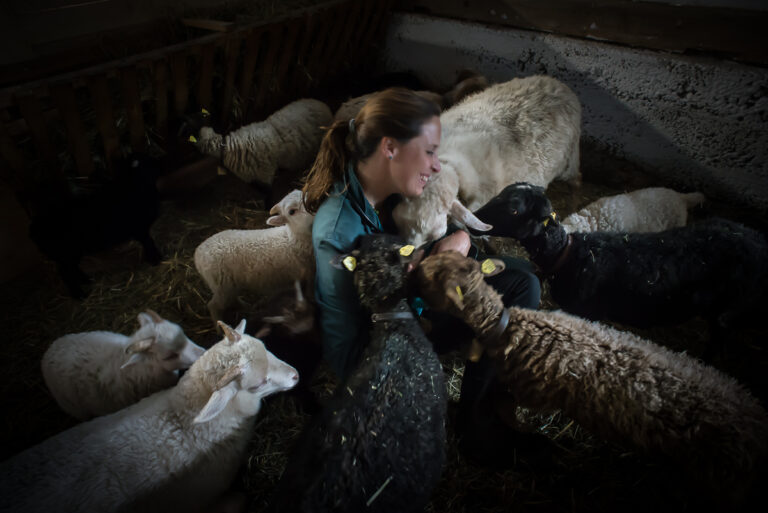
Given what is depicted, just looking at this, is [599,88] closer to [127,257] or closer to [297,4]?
[297,4]

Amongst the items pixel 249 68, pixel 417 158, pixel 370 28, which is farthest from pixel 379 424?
pixel 370 28

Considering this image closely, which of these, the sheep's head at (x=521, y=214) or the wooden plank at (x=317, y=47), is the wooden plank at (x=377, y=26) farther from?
the sheep's head at (x=521, y=214)

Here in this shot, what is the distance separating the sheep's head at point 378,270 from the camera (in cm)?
212

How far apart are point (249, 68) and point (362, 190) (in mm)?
3370

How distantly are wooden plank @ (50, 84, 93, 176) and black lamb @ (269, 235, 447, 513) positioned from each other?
10.1 feet

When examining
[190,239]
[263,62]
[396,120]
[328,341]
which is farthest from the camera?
[263,62]

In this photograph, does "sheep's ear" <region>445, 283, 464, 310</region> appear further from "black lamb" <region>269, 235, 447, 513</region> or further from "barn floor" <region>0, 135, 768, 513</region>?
"barn floor" <region>0, 135, 768, 513</region>

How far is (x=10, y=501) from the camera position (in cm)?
166

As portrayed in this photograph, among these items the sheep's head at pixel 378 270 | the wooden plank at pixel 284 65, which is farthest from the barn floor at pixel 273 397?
the wooden plank at pixel 284 65

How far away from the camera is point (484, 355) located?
8.05 ft

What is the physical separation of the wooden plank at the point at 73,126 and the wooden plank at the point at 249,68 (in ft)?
6.23

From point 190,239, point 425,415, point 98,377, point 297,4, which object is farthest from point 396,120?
point 297,4

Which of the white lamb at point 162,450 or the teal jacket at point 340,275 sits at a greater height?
the teal jacket at point 340,275

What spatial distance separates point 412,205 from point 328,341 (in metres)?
1.17
